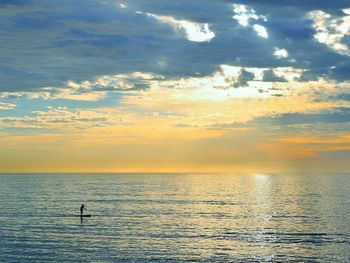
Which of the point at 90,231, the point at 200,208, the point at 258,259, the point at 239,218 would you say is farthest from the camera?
the point at 200,208

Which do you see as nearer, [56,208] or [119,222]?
[119,222]

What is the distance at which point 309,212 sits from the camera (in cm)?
11069

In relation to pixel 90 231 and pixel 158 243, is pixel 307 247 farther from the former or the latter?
pixel 90 231

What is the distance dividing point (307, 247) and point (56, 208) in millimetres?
68727

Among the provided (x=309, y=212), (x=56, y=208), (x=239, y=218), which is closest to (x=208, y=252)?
(x=239, y=218)

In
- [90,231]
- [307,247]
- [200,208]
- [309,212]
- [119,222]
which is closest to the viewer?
[307,247]

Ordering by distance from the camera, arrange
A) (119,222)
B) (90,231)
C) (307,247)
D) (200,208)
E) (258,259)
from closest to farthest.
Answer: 1. (258,259)
2. (307,247)
3. (90,231)
4. (119,222)
5. (200,208)

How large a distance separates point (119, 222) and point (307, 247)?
38.2 metres

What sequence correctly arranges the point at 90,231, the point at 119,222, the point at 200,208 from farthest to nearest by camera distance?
the point at 200,208
the point at 119,222
the point at 90,231

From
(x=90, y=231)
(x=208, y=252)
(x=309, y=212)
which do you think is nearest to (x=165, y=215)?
(x=90, y=231)

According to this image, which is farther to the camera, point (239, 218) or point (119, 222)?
point (239, 218)

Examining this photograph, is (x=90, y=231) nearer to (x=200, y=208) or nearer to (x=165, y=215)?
(x=165, y=215)

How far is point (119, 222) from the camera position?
9231 centimetres

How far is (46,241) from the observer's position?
70938 mm
